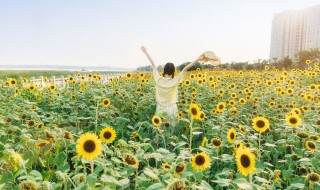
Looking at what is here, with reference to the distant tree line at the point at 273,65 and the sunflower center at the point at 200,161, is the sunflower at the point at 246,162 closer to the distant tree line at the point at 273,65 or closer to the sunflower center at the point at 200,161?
the sunflower center at the point at 200,161

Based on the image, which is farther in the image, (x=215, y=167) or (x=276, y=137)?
(x=276, y=137)

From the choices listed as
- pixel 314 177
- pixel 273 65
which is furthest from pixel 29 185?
pixel 273 65

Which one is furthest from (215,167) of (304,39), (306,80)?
(304,39)

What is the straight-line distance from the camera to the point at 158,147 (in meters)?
4.15

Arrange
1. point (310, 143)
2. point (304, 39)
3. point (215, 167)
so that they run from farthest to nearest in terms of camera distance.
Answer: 1. point (304, 39)
2. point (215, 167)
3. point (310, 143)

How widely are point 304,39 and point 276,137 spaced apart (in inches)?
2866

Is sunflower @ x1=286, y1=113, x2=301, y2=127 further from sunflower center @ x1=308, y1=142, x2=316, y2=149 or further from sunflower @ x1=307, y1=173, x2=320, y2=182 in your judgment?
sunflower @ x1=307, y1=173, x2=320, y2=182

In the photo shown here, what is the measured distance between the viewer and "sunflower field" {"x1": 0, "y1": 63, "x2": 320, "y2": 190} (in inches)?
77.9

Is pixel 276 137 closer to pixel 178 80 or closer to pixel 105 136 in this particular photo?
pixel 178 80

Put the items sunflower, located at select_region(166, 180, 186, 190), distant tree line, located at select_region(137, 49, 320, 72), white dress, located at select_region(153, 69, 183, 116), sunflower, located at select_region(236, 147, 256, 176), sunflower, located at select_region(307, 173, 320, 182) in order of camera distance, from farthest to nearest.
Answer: distant tree line, located at select_region(137, 49, 320, 72)
white dress, located at select_region(153, 69, 183, 116)
sunflower, located at select_region(307, 173, 320, 182)
sunflower, located at select_region(236, 147, 256, 176)
sunflower, located at select_region(166, 180, 186, 190)

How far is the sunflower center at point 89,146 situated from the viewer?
6.23ft

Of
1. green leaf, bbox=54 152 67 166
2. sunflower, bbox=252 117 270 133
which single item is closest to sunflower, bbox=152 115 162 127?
sunflower, bbox=252 117 270 133

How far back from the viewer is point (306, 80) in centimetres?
924

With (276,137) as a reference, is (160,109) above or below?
above
